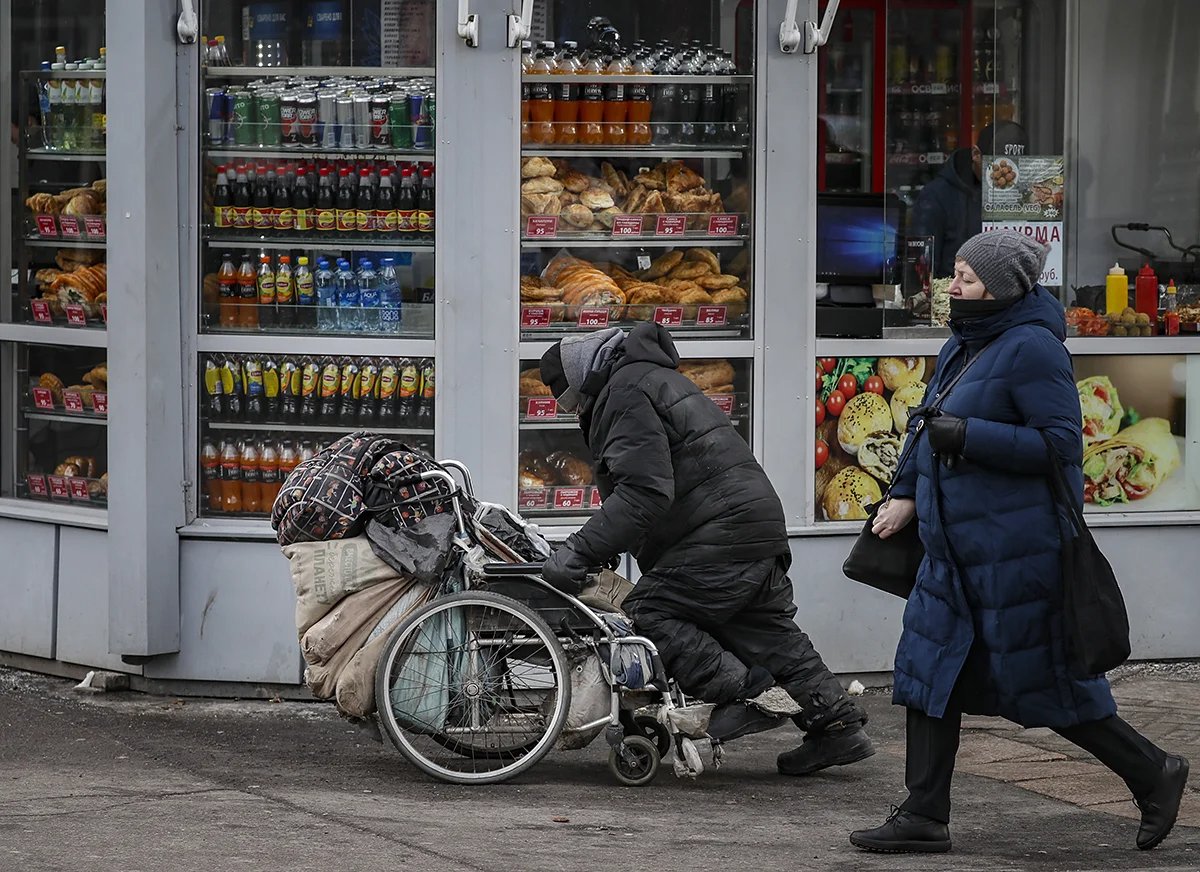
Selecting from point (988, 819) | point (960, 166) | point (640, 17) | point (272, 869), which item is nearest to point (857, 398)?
point (960, 166)

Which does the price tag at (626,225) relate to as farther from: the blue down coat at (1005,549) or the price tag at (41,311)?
the blue down coat at (1005,549)

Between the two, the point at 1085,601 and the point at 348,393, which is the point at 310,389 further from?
the point at 1085,601

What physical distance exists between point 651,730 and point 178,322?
2730mm

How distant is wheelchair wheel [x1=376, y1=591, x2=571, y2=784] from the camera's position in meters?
6.15

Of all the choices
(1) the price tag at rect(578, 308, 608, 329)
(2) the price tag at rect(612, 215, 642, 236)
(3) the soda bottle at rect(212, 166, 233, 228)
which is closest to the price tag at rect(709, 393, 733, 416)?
(1) the price tag at rect(578, 308, 608, 329)

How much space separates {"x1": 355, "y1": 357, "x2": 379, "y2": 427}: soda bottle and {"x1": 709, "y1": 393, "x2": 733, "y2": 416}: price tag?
1.44m

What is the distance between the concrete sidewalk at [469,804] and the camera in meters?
5.26

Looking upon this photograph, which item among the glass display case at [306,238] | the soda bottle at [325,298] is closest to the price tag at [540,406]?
the glass display case at [306,238]

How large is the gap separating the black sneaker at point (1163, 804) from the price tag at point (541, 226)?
3.50 meters

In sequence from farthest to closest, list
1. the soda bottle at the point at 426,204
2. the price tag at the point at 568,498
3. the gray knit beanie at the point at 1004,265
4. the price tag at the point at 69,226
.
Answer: the price tag at the point at 69,226, the price tag at the point at 568,498, the soda bottle at the point at 426,204, the gray knit beanie at the point at 1004,265

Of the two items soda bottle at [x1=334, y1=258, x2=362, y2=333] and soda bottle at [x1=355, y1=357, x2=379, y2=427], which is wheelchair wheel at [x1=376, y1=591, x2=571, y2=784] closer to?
soda bottle at [x1=355, y1=357, x2=379, y2=427]

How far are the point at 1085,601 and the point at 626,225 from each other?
10.7 feet

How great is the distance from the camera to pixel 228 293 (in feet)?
25.5

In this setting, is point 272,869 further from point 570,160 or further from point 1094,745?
point 570,160
